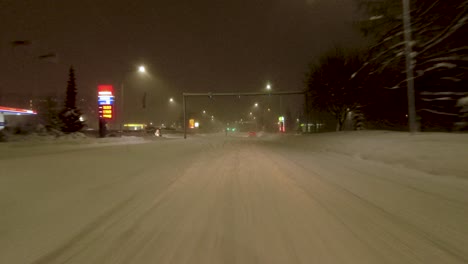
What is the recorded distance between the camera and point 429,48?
71.9 ft

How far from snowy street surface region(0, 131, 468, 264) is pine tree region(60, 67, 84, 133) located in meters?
48.0

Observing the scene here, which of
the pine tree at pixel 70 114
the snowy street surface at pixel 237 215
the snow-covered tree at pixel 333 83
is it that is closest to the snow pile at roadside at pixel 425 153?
the snowy street surface at pixel 237 215

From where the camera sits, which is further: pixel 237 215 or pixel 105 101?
pixel 105 101

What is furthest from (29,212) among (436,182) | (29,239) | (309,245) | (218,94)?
(218,94)

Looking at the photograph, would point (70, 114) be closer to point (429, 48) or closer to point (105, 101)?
point (105, 101)

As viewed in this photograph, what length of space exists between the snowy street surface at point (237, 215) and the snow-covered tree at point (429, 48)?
9.77m

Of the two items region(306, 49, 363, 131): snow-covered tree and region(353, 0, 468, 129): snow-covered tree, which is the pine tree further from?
region(353, 0, 468, 129): snow-covered tree

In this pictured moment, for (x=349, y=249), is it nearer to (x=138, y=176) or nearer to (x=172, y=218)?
(x=172, y=218)

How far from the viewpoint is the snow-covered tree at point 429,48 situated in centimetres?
2103

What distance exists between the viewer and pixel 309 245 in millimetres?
5301

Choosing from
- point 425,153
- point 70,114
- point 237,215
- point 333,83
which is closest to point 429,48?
point 425,153

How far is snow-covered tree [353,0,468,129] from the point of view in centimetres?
2103

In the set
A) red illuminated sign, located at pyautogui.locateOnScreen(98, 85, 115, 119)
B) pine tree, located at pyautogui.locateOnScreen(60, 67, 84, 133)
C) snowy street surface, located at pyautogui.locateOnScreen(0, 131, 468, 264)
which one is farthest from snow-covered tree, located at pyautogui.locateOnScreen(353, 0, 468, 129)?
pine tree, located at pyautogui.locateOnScreen(60, 67, 84, 133)

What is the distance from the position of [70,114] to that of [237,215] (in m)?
57.1
